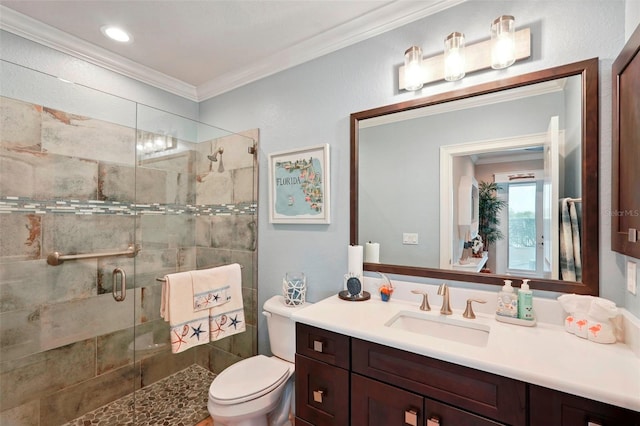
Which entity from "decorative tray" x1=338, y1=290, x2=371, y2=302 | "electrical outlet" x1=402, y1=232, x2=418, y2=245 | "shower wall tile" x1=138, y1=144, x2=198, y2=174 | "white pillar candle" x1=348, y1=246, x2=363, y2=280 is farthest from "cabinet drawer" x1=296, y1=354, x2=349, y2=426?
"shower wall tile" x1=138, y1=144, x2=198, y2=174

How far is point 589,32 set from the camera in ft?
4.11

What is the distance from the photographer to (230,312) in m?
1.98

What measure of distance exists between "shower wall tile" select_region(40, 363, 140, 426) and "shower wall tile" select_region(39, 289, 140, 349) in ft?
0.97

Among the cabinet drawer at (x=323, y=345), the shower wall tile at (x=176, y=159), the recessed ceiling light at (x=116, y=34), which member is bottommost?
the cabinet drawer at (x=323, y=345)

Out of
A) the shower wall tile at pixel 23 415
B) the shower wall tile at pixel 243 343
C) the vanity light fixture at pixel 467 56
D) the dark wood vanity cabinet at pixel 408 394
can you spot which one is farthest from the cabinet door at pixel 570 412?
the shower wall tile at pixel 23 415

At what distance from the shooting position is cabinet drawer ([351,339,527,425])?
3.05 feet

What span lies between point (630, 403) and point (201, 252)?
211 centimetres

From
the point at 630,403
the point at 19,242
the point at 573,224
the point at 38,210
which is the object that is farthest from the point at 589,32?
the point at 19,242

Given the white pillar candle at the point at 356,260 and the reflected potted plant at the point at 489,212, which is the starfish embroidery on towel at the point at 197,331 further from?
the reflected potted plant at the point at 489,212

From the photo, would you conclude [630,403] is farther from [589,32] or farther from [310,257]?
[310,257]

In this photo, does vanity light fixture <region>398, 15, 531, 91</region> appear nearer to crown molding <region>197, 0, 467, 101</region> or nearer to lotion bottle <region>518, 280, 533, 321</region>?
crown molding <region>197, 0, 467, 101</region>

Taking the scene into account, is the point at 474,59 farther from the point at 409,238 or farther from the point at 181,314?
the point at 181,314

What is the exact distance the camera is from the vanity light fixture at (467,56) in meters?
1.34

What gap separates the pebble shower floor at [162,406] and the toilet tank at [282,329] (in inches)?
27.6
